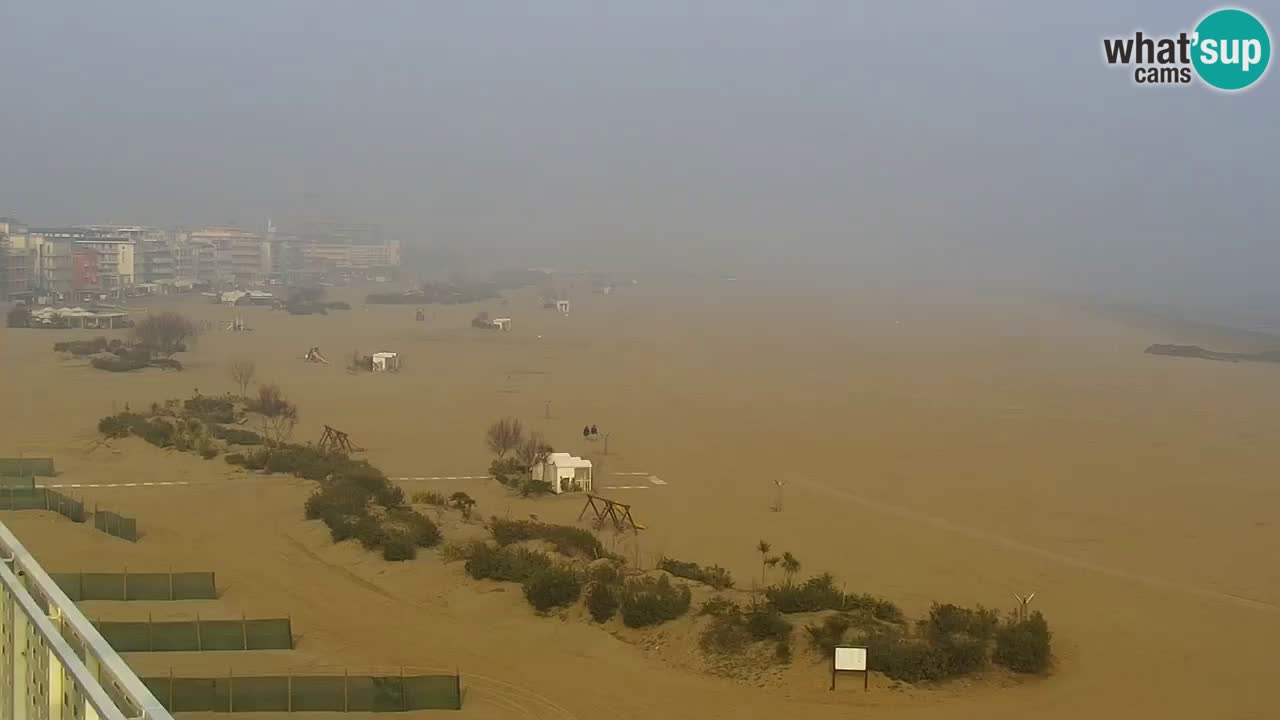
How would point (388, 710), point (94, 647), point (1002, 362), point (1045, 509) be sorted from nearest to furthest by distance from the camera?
point (94, 647) → point (388, 710) → point (1045, 509) → point (1002, 362)

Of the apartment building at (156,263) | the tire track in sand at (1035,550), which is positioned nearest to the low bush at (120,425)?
the tire track in sand at (1035,550)

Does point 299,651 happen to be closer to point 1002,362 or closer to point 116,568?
point 116,568

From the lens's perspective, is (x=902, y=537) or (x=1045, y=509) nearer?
(x=902, y=537)

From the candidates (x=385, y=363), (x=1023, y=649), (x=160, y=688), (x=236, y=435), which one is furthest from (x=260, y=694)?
(x=385, y=363)

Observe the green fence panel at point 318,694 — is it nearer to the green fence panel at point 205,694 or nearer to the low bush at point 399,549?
the green fence panel at point 205,694

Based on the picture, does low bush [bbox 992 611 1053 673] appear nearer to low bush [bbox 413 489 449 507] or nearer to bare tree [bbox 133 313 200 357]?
low bush [bbox 413 489 449 507]

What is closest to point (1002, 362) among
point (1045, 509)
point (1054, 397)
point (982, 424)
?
point (1054, 397)

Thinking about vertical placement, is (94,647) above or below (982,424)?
above
